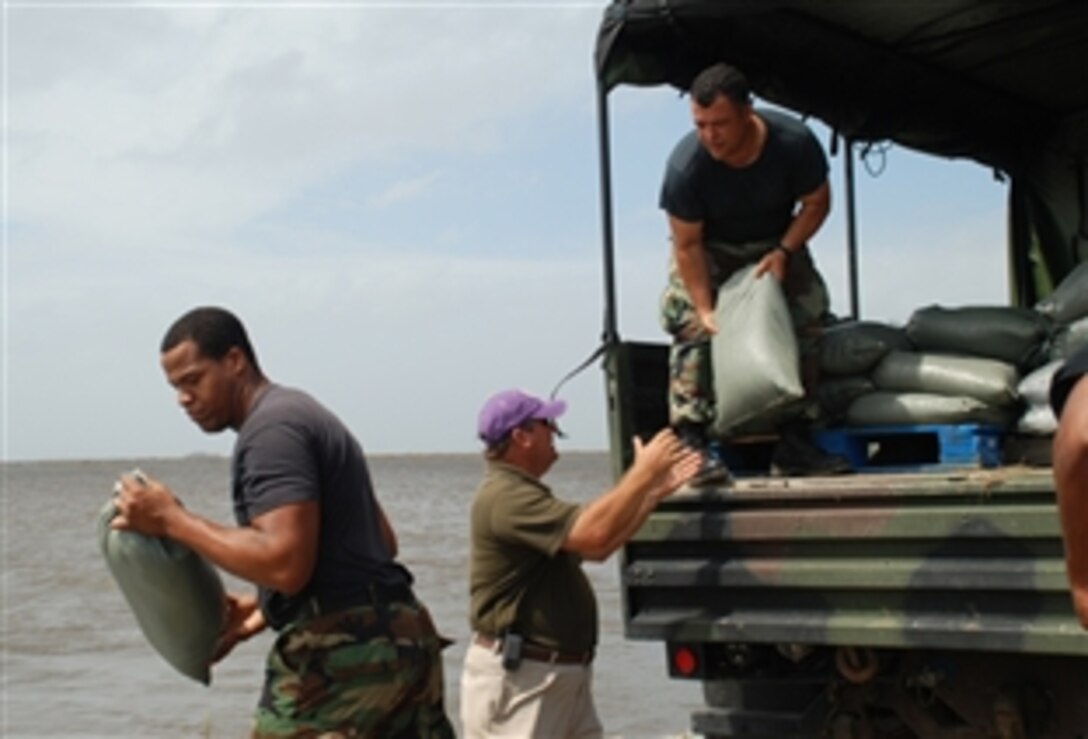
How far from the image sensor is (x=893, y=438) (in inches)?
219

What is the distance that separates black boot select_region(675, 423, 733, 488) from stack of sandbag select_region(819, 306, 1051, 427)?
16.0 inches

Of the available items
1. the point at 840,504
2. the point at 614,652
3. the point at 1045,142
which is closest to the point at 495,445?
the point at 840,504

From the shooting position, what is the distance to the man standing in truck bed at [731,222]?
17.5 ft

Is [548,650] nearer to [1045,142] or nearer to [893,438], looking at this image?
[893,438]

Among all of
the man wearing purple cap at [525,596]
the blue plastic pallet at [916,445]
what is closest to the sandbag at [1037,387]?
the blue plastic pallet at [916,445]

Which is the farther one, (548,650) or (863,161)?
(863,161)

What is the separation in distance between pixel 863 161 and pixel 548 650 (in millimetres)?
3184

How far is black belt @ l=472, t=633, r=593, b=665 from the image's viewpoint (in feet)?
16.2

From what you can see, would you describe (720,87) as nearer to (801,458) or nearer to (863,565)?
(801,458)

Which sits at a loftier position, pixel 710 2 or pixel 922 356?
pixel 710 2

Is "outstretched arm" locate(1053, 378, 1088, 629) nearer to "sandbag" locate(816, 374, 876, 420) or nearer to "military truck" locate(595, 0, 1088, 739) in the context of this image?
"military truck" locate(595, 0, 1088, 739)

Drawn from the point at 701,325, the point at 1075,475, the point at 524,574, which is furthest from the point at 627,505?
the point at 1075,475

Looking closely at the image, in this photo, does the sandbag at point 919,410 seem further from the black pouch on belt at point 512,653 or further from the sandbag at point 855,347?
the black pouch on belt at point 512,653

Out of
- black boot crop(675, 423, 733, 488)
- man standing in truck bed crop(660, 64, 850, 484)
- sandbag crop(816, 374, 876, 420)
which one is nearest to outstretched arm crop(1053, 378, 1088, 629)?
black boot crop(675, 423, 733, 488)
